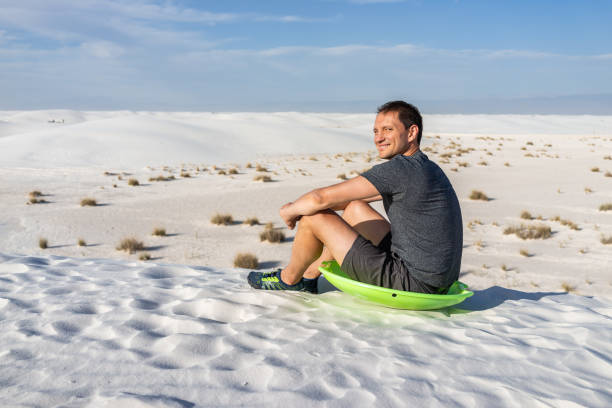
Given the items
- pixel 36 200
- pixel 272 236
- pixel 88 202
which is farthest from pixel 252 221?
pixel 36 200

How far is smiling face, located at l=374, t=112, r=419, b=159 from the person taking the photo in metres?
3.36

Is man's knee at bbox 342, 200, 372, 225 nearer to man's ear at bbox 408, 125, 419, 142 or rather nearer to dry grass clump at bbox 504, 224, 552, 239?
man's ear at bbox 408, 125, 419, 142

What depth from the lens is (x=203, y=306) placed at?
152 inches

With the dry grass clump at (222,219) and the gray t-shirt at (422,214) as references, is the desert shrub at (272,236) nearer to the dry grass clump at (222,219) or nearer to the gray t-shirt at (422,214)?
the dry grass clump at (222,219)

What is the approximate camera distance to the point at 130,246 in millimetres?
7859

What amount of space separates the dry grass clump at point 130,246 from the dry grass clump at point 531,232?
679 centimetres

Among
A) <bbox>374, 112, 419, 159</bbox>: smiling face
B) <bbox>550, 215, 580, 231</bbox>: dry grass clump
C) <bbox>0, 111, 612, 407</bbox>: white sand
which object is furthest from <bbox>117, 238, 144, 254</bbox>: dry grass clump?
<bbox>550, 215, 580, 231</bbox>: dry grass clump

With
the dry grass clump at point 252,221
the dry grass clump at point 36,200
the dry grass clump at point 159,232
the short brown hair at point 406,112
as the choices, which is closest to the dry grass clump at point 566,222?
the dry grass clump at point 252,221

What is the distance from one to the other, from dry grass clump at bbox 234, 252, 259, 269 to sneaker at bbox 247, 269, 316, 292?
2.68 m

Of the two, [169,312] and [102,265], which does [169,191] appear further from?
[169,312]

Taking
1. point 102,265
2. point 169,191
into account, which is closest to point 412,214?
point 102,265

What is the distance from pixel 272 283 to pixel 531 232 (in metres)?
6.63

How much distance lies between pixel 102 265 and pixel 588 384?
489cm

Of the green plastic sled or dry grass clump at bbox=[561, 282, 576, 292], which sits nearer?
the green plastic sled
